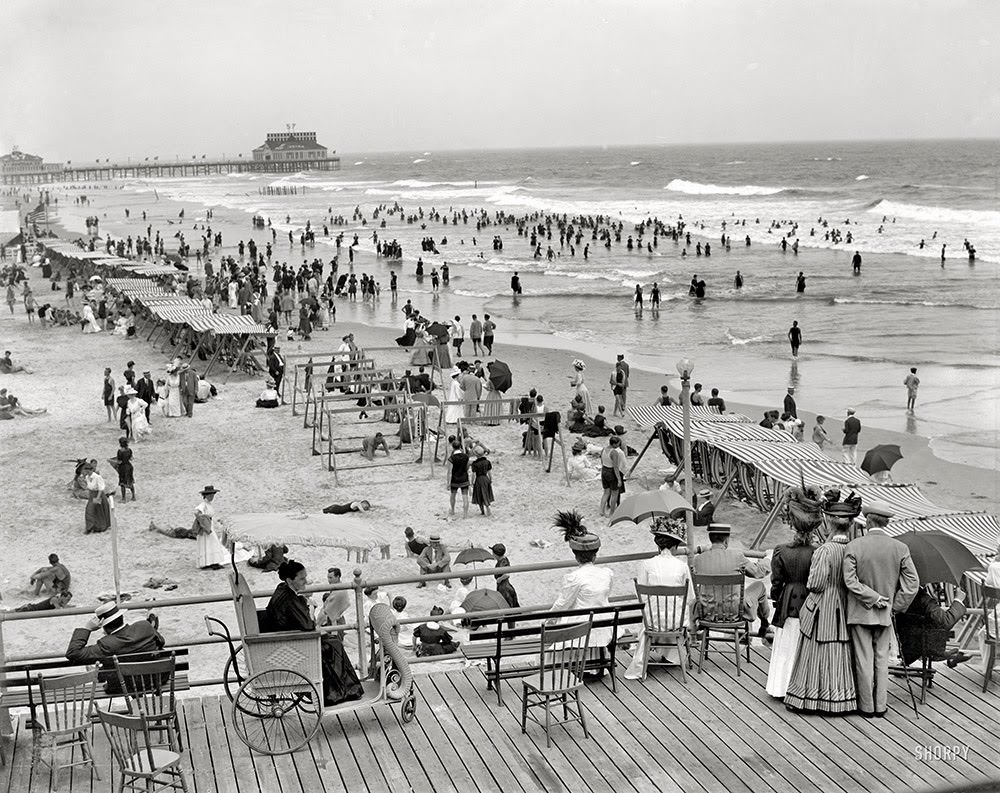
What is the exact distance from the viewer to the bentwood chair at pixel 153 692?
7062 mm

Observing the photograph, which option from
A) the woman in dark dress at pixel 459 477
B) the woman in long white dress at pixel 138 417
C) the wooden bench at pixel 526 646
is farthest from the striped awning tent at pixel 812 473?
the woman in long white dress at pixel 138 417

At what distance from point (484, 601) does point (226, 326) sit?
61.3 ft

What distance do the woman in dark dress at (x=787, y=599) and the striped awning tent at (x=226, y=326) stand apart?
2121 cm

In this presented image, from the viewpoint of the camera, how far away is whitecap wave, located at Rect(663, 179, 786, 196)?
12034 cm

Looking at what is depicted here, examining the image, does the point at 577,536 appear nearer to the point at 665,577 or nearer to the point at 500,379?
the point at 665,577

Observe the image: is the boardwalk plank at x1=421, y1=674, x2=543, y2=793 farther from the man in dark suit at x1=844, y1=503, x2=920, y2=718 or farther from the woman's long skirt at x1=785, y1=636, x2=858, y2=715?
the man in dark suit at x1=844, y1=503, x2=920, y2=718

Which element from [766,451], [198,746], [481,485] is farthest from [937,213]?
[198,746]

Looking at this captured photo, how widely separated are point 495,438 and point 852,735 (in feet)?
51.5

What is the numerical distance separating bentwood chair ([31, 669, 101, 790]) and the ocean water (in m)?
18.2

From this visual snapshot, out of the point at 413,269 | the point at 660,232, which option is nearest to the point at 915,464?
the point at 413,269

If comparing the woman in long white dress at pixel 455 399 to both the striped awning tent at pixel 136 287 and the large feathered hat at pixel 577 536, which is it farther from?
the striped awning tent at pixel 136 287

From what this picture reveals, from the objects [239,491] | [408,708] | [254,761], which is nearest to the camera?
[254,761]

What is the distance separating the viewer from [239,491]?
19.1m

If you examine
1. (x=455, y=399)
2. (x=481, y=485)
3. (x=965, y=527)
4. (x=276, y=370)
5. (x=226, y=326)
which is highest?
(x=226, y=326)
